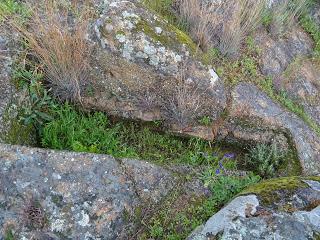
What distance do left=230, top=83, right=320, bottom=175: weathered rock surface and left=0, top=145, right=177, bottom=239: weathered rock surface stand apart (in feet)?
4.80

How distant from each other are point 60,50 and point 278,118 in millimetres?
2269

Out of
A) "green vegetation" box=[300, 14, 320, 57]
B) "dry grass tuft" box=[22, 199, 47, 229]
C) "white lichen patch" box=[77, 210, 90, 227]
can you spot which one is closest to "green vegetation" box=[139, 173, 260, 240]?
"white lichen patch" box=[77, 210, 90, 227]

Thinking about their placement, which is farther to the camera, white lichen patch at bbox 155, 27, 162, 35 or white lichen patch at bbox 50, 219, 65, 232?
white lichen patch at bbox 155, 27, 162, 35

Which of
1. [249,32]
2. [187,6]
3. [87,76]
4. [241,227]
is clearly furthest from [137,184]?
[249,32]

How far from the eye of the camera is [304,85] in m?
5.10

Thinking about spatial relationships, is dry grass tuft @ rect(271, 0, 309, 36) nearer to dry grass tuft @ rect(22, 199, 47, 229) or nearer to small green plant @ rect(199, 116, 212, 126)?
small green plant @ rect(199, 116, 212, 126)

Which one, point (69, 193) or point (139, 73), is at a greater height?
point (139, 73)

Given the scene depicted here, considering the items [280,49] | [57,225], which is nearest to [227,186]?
[57,225]

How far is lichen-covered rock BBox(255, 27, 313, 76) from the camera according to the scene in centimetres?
493

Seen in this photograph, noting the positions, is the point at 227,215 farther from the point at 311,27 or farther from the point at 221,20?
the point at 311,27

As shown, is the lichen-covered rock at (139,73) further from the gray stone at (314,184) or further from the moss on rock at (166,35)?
the gray stone at (314,184)

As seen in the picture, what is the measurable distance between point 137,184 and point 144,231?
350 millimetres

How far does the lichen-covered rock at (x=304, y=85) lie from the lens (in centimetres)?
488

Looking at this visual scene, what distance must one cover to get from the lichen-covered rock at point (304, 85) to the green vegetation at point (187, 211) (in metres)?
2.10
